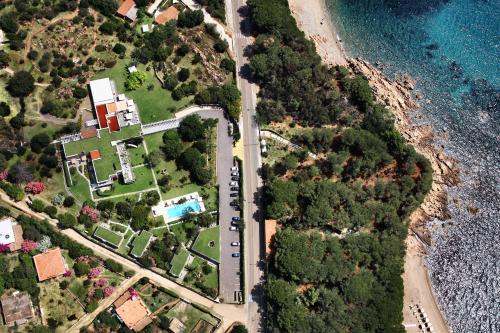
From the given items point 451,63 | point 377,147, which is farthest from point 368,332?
point 451,63

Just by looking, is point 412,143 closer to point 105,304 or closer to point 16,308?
point 105,304

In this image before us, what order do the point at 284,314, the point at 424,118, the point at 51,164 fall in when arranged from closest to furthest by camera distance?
the point at 284,314
the point at 51,164
the point at 424,118

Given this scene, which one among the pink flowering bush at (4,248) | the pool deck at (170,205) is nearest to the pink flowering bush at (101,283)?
the pool deck at (170,205)

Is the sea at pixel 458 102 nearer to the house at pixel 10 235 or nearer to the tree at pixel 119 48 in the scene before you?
the tree at pixel 119 48

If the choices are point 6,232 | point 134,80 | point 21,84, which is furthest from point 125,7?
point 6,232

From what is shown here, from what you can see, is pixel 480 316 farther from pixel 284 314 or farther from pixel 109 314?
pixel 109 314

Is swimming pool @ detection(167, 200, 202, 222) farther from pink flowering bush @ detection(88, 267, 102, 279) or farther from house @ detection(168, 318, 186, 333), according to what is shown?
house @ detection(168, 318, 186, 333)
